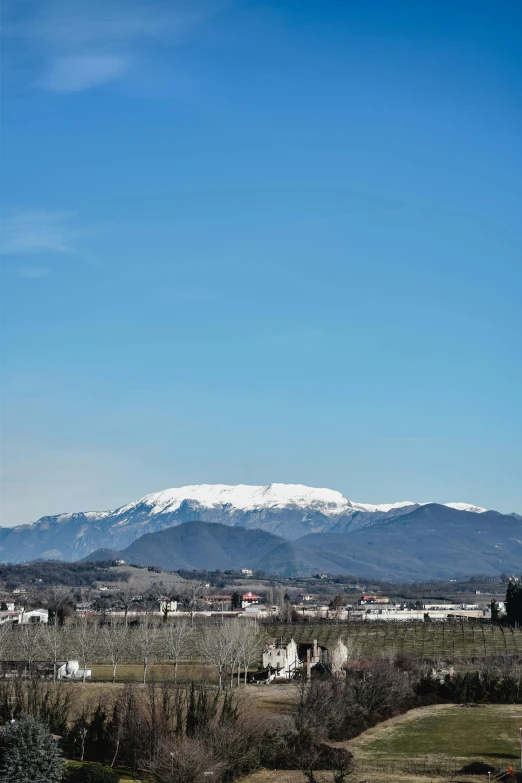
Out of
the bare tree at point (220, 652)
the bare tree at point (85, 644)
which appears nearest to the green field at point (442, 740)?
the bare tree at point (220, 652)

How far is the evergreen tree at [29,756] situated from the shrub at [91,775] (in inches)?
29.9

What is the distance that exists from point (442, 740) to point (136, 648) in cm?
3988

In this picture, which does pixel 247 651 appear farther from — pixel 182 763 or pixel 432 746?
pixel 182 763

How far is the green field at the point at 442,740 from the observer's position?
52.7 metres

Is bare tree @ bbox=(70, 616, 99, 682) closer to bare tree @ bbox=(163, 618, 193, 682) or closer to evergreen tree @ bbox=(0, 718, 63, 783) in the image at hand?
bare tree @ bbox=(163, 618, 193, 682)

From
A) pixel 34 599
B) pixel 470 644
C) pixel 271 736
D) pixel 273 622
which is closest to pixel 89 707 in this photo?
pixel 271 736

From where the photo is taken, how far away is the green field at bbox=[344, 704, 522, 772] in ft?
173

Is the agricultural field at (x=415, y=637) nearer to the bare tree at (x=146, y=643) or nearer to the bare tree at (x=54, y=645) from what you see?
the bare tree at (x=146, y=643)

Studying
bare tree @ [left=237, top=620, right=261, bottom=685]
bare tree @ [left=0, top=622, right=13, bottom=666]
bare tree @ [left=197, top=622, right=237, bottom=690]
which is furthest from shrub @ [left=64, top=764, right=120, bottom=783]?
bare tree @ [left=0, top=622, right=13, bottom=666]

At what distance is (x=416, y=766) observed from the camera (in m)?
51.2

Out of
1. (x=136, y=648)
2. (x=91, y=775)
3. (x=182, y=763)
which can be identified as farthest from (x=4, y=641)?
(x=182, y=763)

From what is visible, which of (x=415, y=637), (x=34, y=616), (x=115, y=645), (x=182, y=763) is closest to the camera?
(x=182, y=763)

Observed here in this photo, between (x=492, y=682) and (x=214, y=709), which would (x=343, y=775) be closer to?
(x=214, y=709)

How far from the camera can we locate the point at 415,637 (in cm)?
11725
